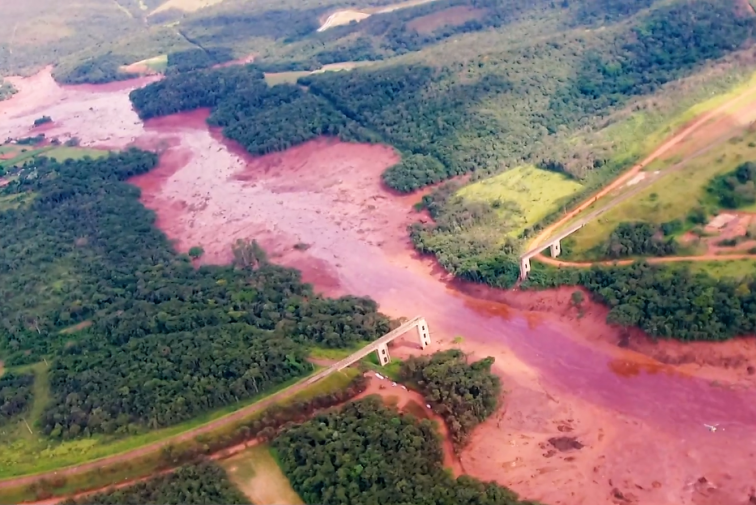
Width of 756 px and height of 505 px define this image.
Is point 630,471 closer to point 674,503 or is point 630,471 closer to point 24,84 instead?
point 674,503

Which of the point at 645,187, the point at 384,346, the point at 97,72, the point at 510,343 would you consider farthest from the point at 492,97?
the point at 97,72

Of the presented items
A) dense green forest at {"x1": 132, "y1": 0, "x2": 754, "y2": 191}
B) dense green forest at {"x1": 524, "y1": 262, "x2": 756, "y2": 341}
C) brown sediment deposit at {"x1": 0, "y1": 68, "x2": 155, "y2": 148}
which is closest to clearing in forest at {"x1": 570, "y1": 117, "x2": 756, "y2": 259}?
dense green forest at {"x1": 524, "y1": 262, "x2": 756, "y2": 341}

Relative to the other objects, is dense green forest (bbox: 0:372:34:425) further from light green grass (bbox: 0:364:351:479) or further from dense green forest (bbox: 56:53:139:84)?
dense green forest (bbox: 56:53:139:84)

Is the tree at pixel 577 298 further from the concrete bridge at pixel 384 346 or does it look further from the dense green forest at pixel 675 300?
the concrete bridge at pixel 384 346

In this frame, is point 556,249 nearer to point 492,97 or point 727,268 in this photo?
point 727,268

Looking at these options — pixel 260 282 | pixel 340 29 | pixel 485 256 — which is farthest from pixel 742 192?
pixel 340 29

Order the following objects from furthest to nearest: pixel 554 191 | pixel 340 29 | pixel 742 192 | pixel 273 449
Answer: pixel 340 29 → pixel 554 191 → pixel 742 192 → pixel 273 449

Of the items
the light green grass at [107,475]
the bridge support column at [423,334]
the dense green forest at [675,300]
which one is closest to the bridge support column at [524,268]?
the dense green forest at [675,300]
